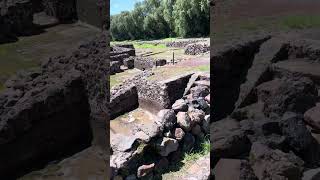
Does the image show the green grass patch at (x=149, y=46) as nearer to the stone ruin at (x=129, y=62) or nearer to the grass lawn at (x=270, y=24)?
the stone ruin at (x=129, y=62)

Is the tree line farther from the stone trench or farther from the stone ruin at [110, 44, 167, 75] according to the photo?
the stone trench

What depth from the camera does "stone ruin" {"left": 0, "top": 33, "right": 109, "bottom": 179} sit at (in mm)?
1923

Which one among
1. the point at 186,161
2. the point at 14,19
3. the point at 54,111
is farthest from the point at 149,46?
the point at 54,111

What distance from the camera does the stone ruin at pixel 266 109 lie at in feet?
8.17

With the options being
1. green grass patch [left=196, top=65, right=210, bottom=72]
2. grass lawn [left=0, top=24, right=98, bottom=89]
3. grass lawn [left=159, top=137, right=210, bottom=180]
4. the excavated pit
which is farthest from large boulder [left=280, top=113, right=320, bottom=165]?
green grass patch [left=196, top=65, right=210, bottom=72]

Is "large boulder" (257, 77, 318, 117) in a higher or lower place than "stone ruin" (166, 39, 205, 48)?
lower

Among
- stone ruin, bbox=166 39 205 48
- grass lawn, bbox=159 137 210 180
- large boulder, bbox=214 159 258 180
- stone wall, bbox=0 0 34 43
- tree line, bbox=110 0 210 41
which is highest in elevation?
tree line, bbox=110 0 210 41

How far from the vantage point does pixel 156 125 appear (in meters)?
7.93

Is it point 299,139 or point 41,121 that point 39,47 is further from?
point 299,139

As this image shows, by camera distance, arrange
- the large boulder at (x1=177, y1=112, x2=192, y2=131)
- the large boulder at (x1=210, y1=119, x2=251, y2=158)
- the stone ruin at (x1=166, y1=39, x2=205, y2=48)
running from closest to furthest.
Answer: the large boulder at (x1=210, y1=119, x2=251, y2=158) < the large boulder at (x1=177, y1=112, x2=192, y2=131) < the stone ruin at (x1=166, y1=39, x2=205, y2=48)

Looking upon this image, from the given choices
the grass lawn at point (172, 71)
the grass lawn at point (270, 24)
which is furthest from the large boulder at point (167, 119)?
the grass lawn at point (270, 24)

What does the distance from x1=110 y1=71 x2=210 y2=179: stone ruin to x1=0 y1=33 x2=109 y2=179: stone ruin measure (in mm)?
3692

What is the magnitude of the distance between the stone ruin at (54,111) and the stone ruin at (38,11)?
0.70 ft

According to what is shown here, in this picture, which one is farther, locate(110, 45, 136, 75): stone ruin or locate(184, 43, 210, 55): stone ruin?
locate(184, 43, 210, 55): stone ruin
